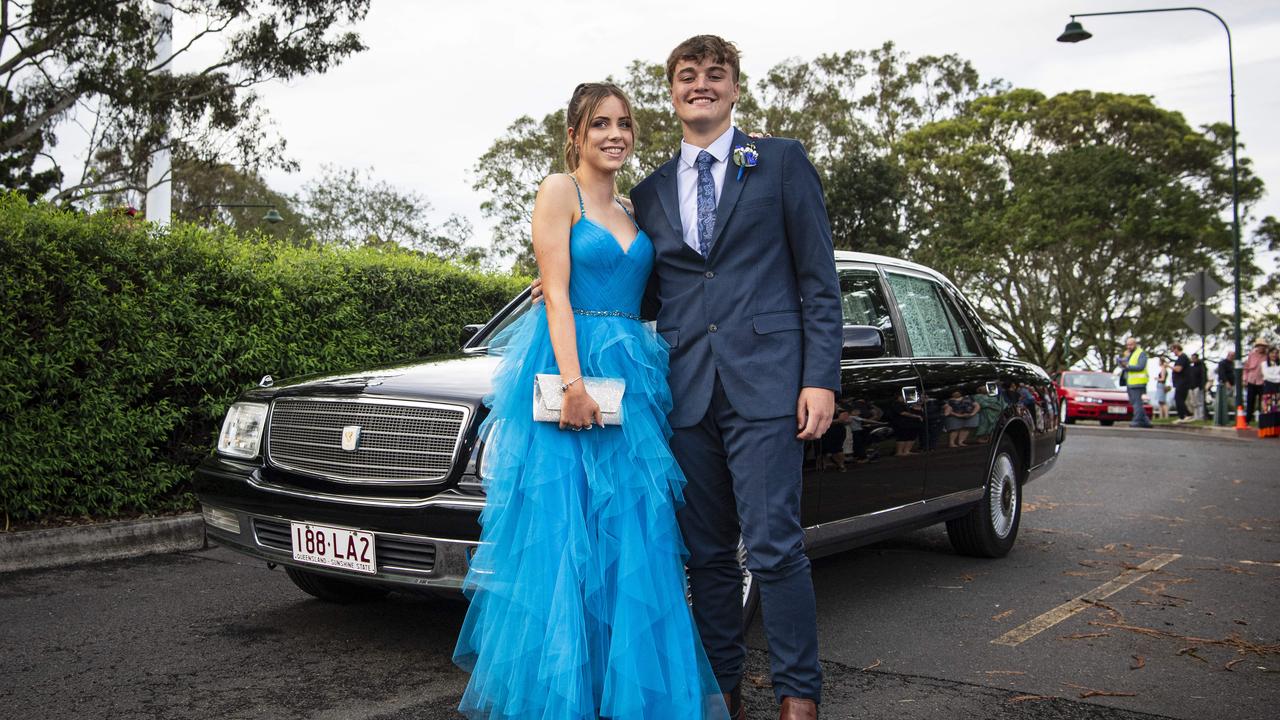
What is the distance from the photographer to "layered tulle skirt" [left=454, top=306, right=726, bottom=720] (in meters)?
2.62

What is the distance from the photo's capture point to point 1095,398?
24141mm

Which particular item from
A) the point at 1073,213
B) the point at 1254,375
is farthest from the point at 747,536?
the point at 1073,213

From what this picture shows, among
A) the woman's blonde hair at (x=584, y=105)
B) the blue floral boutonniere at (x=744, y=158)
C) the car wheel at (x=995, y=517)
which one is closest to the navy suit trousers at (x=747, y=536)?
the blue floral boutonniere at (x=744, y=158)

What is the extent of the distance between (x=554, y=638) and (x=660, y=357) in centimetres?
87

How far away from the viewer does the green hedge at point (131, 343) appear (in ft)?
18.0

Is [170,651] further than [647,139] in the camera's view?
No

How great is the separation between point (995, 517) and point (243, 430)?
4142 millimetres

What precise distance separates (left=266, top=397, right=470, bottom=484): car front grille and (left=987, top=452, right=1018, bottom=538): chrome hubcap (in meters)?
3.51

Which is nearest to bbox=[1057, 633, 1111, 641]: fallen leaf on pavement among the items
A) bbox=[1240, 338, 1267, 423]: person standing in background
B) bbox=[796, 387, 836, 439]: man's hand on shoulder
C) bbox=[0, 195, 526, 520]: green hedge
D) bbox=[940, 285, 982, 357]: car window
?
bbox=[940, 285, 982, 357]: car window

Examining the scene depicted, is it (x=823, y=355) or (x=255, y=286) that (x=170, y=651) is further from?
(x=255, y=286)

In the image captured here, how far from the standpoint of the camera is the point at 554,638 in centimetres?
261

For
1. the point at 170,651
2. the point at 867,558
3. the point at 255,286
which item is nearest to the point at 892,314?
the point at 867,558

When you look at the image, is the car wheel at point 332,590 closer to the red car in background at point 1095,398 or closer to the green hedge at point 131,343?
the green hedge at point 131,343

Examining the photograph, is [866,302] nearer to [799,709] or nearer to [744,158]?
[744,158]
